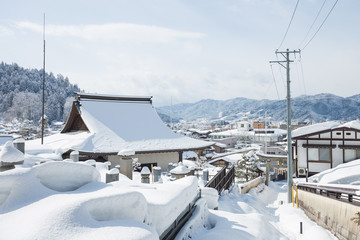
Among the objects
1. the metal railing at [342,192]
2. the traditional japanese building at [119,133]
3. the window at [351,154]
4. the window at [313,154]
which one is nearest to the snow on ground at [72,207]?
the metal railing at [342,192]

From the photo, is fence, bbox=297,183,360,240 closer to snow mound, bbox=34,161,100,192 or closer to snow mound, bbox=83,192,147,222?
snow mound, bbox=83,192,147,222

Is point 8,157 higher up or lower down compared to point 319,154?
higher up

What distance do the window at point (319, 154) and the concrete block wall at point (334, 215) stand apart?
914cm

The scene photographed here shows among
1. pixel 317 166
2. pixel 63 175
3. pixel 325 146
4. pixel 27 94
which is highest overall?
pixel 27 94

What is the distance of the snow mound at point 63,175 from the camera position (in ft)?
11.3

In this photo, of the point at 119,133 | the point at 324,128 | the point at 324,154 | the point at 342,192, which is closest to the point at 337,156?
the point at 324,154

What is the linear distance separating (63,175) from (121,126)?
1735 cm

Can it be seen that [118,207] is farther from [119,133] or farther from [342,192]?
[119,133]

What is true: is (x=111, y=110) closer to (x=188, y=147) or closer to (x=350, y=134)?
(x=188, y=147)

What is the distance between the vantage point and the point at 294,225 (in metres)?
8.47

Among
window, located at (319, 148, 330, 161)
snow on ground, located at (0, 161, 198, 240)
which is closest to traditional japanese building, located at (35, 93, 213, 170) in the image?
window, located at (319, 148, 330, 161)

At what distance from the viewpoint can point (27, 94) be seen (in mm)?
82438

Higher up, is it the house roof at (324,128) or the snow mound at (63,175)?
the house roof at (324,128)

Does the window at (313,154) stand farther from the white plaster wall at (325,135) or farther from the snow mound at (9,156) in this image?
the snow mound at (9,156)
